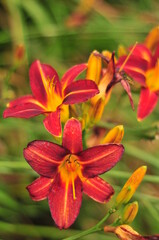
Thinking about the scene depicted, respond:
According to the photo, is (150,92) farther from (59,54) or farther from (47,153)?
(59,54)

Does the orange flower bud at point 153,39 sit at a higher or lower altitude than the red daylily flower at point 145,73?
higher

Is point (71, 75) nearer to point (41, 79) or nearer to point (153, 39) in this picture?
point (41, 79)

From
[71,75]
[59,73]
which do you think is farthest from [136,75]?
[59,73]

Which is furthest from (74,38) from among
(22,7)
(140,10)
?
(140,10)

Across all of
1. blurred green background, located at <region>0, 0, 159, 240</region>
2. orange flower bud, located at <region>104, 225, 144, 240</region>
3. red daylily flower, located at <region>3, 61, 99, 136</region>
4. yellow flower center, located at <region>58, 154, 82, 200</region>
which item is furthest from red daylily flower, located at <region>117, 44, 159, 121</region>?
orange flower bud, located at <region>104, 225, 144, 240</region>

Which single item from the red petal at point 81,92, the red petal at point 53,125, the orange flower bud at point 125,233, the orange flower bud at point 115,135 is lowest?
the orange flower bud at point 125,233

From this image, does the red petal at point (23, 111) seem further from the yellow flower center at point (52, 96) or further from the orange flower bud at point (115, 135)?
the orange flower bud at point (115, 135)

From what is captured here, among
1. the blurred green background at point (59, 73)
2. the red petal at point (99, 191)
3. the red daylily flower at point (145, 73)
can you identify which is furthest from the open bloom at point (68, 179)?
the blurred green background at point (59, 73)
